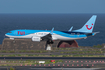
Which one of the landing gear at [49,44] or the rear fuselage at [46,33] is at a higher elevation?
the rear fuselage at [46,33]

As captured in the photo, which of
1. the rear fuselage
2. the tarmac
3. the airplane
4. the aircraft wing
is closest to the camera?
the tarmac

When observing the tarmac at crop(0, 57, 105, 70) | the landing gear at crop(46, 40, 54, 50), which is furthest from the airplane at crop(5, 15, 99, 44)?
the tarmac at crop(0, 57, 105, 70)

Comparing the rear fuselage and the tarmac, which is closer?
the tarmac

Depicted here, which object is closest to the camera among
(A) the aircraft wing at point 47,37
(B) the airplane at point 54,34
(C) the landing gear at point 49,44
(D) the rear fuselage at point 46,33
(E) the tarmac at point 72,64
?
(E) the tarmac at point 72,64

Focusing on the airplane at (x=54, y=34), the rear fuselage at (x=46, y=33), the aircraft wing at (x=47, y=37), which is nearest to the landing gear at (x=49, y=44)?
the airplane at (x=54, y=34)

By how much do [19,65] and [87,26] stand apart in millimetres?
36339

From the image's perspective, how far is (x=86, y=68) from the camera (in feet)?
174

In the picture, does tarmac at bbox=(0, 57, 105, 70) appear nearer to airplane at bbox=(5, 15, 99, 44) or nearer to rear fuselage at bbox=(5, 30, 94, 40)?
airplane at bbox=(5, 15, 99, 44)

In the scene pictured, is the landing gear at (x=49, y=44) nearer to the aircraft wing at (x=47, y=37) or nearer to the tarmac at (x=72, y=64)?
the aircraft wing at (x=47, y=37)

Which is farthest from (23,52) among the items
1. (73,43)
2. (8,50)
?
(73,43)

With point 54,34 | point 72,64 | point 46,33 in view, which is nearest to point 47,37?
point 46,33

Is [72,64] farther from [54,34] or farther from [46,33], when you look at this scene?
[54,34]

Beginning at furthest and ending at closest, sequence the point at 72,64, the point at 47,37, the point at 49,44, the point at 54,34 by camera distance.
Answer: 1. the point at 54,34
2. the point at 49,44
3. the point at 47,37
4. the point at 72,64

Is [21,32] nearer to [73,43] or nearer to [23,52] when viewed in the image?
[23,52]
